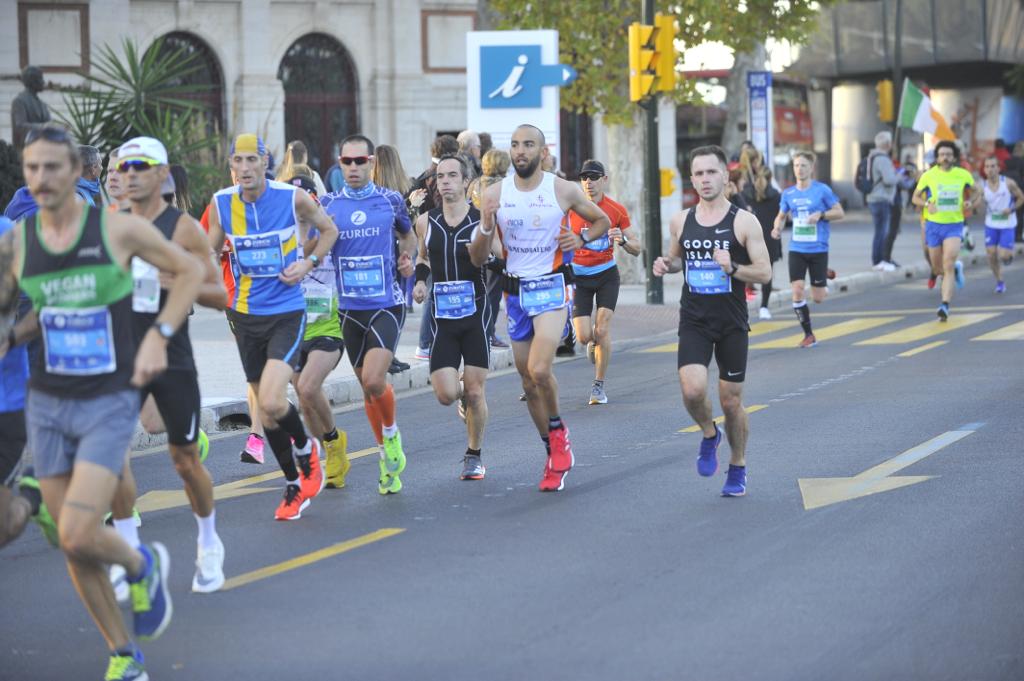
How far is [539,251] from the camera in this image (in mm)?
10172

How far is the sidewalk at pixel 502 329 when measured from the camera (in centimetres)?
1383

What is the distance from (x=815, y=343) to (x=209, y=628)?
39.6ft

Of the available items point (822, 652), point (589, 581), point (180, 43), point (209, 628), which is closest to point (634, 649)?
point (822, 652)

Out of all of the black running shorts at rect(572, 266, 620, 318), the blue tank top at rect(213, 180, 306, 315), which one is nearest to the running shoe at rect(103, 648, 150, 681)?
the blue tank top at rect(213, 180, 306, 315)

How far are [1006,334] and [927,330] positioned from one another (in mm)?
1021

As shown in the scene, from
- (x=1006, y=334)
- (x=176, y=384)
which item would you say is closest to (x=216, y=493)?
(x=176, y=384)

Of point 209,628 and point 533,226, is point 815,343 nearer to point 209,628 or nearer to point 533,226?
point 533,226

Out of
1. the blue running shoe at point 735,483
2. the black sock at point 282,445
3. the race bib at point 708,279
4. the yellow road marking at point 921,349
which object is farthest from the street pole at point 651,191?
the black sock at point 282,445

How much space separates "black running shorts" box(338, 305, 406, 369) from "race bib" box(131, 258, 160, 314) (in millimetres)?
2933

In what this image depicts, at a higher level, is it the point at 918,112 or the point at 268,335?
the point at 918,112

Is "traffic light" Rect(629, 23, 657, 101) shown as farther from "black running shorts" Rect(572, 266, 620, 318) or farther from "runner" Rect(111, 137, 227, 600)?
"runner" Rect(111, 137, 227, 600)

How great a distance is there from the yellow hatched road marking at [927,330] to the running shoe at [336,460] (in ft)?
29.4

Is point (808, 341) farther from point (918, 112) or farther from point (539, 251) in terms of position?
point (918, 112)

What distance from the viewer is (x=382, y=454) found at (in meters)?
10.2
